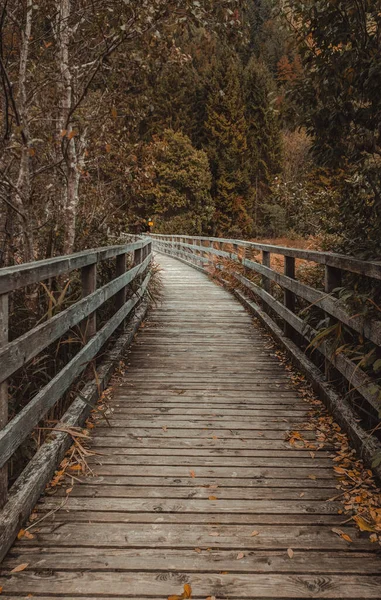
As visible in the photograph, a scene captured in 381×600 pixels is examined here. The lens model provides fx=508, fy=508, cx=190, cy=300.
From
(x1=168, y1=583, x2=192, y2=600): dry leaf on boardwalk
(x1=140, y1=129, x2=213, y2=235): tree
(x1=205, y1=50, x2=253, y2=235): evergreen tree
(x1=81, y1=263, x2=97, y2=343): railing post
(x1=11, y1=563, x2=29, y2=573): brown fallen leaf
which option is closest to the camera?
(x1=168, y1=583, x2=192, y2=600): dry leaf on boardwalk

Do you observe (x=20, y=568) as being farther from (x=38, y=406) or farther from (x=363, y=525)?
(x=363, y=525)

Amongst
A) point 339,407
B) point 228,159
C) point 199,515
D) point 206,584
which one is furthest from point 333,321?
point 228,159

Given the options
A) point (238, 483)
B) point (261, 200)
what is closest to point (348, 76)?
point (238, 483)

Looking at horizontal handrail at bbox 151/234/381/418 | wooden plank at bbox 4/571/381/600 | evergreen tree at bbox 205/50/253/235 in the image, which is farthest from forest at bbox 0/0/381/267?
evergreen tree at bbox 205/50/253/235

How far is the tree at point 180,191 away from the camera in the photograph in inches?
1672

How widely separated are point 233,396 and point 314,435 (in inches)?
42.0

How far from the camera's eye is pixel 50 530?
260 cm

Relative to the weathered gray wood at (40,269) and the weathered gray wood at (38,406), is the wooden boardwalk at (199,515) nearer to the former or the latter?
the weathered gray wood at (38,406)

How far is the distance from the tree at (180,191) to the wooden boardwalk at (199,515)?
38.7 meters

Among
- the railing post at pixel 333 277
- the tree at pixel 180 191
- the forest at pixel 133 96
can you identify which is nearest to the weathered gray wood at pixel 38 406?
the forest at pixel 133 96

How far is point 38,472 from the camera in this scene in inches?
112

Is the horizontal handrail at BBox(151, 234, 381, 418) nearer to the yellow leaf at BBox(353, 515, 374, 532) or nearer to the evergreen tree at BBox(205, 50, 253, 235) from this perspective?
the yellow leaf at BBox(353, 515, 374, 532)

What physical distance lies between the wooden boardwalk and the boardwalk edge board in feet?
0.36

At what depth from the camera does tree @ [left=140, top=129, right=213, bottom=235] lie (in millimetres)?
42469
